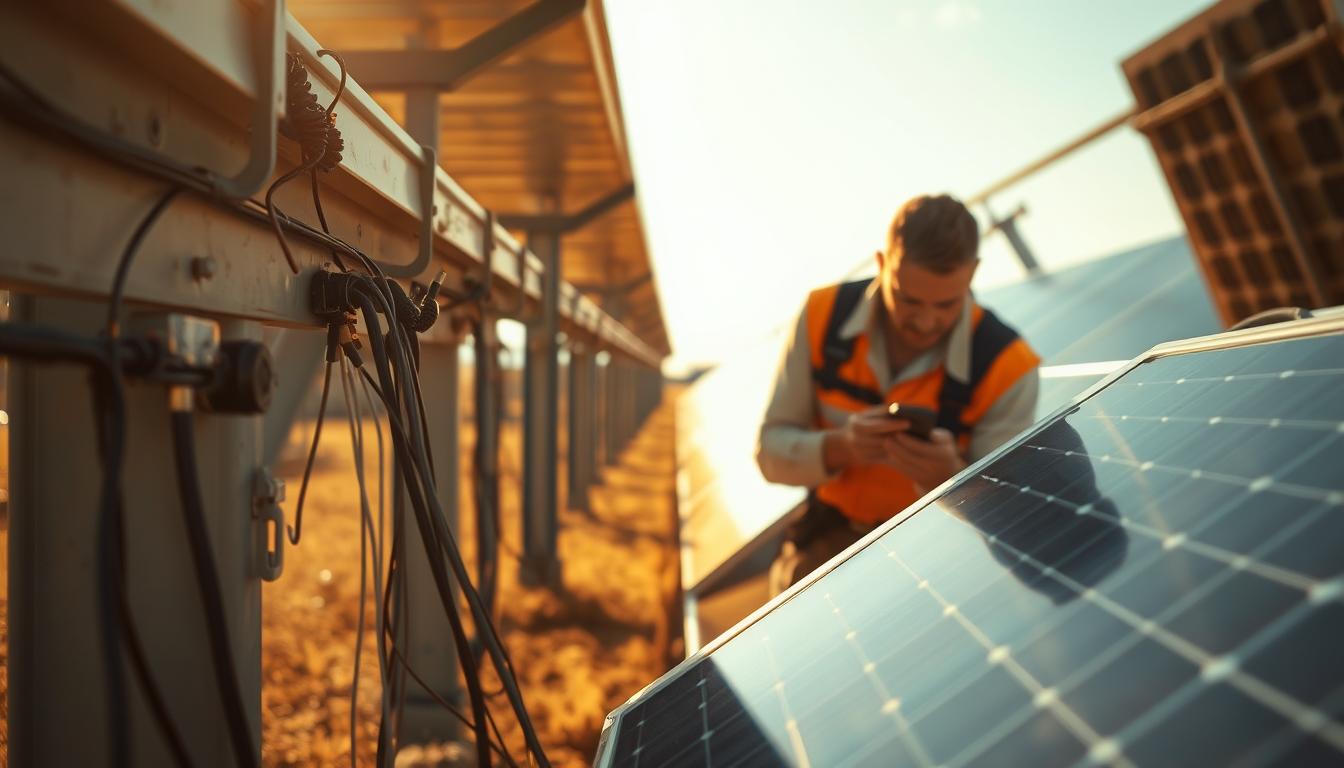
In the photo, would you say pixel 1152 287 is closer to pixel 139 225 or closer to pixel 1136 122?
pixel 1136 122

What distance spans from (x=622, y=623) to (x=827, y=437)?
4248 mm

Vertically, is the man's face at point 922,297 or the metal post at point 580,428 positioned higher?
the metal post at point 580,428

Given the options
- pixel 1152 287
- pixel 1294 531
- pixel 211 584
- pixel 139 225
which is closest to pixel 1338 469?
pixel 1294 531

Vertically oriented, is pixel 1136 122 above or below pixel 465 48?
below

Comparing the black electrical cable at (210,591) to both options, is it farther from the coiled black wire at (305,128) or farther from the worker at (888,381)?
the worker at (888,381)

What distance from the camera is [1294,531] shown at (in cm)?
85

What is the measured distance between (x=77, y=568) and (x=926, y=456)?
1961 millimetres

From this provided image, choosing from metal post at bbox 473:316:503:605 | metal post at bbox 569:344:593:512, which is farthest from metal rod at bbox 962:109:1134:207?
metal post at bbox 569:344:593:512

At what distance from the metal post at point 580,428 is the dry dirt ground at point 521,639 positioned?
0.47 metres

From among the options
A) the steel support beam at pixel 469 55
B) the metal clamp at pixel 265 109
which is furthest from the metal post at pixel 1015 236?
the metal clamp at pixel 265 109

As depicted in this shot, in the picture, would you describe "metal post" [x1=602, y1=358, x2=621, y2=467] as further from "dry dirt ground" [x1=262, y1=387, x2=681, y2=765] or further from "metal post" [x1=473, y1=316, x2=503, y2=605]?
"metal post" [x1=473, y1=316, x2=503, y2=605]

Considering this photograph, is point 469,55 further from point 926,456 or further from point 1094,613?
point 1094,613

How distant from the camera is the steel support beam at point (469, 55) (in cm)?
374

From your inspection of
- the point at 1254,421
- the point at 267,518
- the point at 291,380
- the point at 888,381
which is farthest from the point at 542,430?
the point at 1254,421
